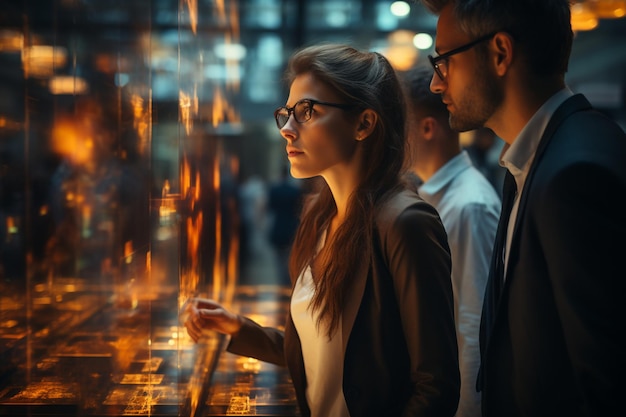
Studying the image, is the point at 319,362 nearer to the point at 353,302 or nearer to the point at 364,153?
the point at 353,302

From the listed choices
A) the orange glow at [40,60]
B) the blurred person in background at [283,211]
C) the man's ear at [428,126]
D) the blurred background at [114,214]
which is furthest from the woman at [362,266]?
the blurred person in background at [283,211]

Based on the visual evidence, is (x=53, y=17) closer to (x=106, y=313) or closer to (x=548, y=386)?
(x=106, y=313)

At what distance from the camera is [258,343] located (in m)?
1.79

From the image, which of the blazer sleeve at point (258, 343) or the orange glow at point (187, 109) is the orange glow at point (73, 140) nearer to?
the orange glow at point (187, 109)

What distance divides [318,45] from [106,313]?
4.81ft

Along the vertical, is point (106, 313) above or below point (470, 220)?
below

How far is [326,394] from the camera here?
4.90ft

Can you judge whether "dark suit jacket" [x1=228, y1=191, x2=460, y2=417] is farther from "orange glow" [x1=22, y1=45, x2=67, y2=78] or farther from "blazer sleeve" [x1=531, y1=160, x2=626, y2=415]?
"orange glow" [x1=22, y1=45, x2=67, y2=78]

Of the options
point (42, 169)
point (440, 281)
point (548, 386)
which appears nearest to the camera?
point (548, 386)

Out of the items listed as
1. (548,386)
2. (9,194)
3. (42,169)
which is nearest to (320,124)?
(548,386)

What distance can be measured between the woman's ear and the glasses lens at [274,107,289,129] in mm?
191

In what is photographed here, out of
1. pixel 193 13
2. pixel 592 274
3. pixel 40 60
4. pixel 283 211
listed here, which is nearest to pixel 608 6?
pixel 193 13

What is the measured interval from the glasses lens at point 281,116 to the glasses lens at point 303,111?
0.14 ft

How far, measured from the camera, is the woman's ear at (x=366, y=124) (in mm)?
1541
